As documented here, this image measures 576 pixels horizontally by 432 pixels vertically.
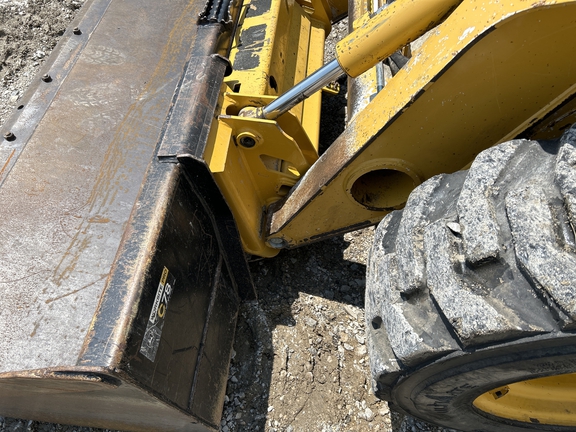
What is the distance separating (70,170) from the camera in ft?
4.80

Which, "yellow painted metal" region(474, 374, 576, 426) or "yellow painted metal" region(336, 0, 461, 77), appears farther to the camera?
"yellow painted metal" region(474, 374, 576, 426)

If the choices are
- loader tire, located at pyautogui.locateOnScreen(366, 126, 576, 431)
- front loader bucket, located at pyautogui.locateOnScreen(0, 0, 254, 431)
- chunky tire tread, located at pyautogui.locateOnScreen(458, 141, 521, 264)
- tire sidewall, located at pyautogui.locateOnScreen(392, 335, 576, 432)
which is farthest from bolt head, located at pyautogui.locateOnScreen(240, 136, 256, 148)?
tire sidewall, located at pyautogui.locateOnScreen(392, 335, 576, 432)

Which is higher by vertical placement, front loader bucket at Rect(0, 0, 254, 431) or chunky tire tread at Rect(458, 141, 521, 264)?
chunky tire tread at Rect(458, 141, 521, 264)

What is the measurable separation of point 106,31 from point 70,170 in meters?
0.77

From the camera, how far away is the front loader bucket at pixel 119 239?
1164mm

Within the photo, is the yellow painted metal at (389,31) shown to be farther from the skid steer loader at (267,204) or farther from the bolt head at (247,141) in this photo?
the bolt head at (247,141)

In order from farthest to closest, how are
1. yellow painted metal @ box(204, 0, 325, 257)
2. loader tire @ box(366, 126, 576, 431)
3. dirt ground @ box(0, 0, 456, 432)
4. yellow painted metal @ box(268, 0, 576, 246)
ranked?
dirt ground @ box(0, 0, 456, 432), yellow painted metal @ box(204, 0, 325, 257), yellow painted metal @ box(268, 0, 576, 246), loader tire @ box(366, 126, 576, 431)

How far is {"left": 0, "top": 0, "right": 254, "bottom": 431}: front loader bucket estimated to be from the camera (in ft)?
3.82

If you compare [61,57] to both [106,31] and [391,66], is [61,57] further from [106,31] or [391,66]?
[391,66]

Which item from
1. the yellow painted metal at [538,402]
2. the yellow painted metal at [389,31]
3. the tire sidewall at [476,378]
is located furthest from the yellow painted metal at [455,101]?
the yellow painted metal at [538,402]

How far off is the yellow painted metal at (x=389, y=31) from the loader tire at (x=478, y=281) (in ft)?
1.47

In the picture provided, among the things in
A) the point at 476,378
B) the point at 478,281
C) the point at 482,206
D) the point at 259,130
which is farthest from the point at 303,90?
the point at 476,378

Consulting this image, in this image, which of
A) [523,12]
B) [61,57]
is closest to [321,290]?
[523,12]

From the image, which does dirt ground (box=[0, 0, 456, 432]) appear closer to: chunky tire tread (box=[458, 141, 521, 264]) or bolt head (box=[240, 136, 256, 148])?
bolt head (box=[240, 136, 256, 148])
